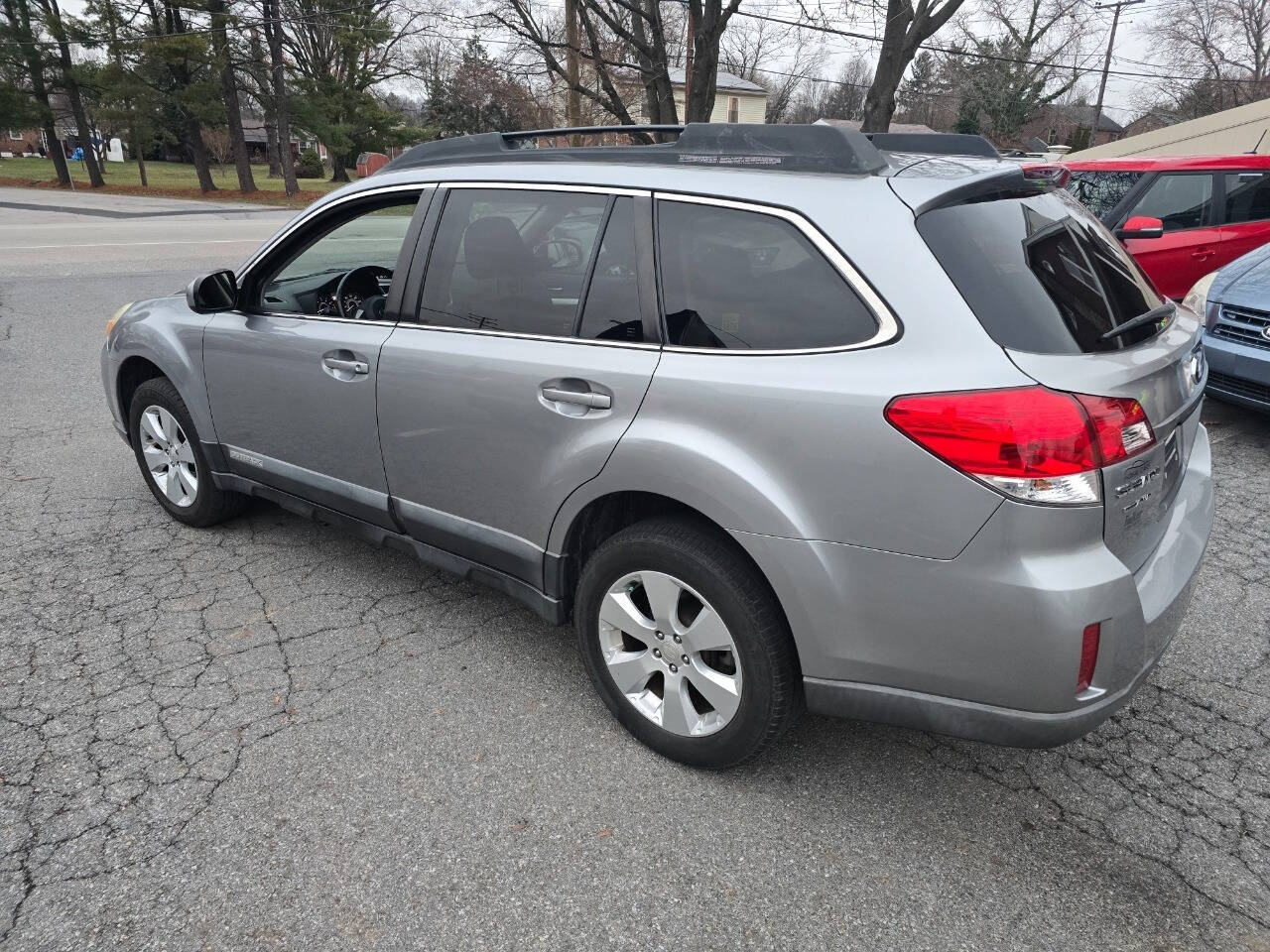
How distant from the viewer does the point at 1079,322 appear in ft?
7.06

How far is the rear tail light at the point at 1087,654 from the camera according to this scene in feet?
6.38

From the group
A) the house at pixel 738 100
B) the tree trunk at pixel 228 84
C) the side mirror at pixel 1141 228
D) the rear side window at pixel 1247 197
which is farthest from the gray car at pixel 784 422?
the house at pixel 738 100

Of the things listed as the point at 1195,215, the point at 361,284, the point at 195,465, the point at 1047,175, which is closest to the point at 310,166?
the point at 1195,215

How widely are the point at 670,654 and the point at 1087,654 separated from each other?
108 cm

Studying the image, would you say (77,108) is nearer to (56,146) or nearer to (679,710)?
(56,146)

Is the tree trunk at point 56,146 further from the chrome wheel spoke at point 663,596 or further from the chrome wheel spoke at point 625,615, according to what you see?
the chrome wheel spoke at point 663,596

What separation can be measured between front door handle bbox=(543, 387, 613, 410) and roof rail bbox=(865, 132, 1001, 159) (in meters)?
1.26

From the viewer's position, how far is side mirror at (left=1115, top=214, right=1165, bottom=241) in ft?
22.0

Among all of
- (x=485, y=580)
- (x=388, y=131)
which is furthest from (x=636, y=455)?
(x=388, y=131)

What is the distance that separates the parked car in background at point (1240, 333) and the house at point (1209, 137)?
11.9m

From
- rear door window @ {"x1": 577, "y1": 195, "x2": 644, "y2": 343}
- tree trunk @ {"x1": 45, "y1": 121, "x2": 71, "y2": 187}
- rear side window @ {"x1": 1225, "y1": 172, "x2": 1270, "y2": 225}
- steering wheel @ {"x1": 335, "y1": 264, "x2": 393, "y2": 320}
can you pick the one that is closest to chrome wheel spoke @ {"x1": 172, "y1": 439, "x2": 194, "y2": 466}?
steering wheel @ {"x1": 335, "y1": 264, "x2": 393, "y2": 320}

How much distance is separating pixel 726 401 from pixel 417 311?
134cm

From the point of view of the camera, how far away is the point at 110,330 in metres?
4.44

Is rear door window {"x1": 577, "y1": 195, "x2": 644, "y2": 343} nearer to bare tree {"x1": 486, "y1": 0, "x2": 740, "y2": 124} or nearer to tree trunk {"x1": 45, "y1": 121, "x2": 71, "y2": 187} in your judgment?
bare tree {"x1": 486, "y1": 0, "x2": 740, "y2": 124}
